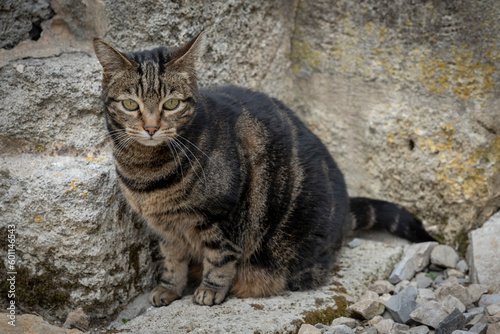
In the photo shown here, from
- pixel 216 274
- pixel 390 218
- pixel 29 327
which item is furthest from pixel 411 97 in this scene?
pixel 29 327

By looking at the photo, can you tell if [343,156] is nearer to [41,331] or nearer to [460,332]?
[460,332]

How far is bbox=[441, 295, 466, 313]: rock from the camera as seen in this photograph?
2910 millimetres

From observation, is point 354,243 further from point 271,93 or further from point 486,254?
point 271,93

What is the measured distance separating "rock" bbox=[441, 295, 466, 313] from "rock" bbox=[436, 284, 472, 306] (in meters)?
0.09

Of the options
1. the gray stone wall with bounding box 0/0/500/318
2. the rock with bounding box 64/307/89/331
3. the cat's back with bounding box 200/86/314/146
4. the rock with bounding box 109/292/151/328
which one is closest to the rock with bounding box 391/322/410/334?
the gray stone wall with bounding box 0/0/500/318

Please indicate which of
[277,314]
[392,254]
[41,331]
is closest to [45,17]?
[41,331]

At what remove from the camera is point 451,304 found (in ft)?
9.62

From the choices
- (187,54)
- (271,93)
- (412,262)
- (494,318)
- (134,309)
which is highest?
(187,54)

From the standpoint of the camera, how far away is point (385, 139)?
3.79 metres

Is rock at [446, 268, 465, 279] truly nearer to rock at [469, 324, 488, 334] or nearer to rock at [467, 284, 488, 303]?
rock at [467, 284, 488, 303]

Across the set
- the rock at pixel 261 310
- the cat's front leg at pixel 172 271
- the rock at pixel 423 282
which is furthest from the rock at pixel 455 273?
the cat's front leg at pixel 172 271

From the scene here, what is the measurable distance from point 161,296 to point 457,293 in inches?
72.2

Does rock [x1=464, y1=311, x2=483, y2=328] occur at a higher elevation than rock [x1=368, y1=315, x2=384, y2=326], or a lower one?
higher

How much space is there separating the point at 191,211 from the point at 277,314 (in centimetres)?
79
